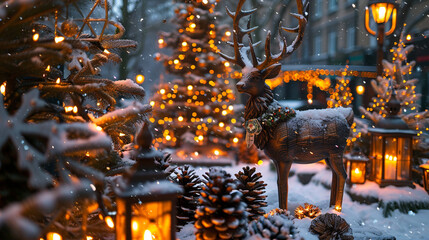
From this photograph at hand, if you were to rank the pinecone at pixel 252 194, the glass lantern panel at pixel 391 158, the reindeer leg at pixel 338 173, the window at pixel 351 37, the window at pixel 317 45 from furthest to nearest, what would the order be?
1. the window at pixel 317 45
2. the window at pixel 351 37
3. the glass lantern panel at pixel 391 158
4. the reindeer leg at pixel 338 173
5. the pinecone at pixel 252 194

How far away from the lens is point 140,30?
14211 millimetres

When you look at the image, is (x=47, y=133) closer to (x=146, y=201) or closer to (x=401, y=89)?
(x=146, y=201)

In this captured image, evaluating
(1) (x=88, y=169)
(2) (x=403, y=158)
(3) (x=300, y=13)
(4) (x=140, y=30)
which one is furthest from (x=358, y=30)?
(1) (x=88, y=169)

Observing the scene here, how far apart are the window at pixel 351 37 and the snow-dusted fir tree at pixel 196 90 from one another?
34.5ft

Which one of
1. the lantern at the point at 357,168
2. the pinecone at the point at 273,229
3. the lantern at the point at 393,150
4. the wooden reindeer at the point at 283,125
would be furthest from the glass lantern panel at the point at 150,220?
the lantern at the point at 393,150

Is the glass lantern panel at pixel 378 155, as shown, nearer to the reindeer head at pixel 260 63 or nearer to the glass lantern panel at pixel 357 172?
the glass lantern panel at pixel 357 172

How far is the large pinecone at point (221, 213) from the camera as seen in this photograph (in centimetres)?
194

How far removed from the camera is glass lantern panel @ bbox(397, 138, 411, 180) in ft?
17.2

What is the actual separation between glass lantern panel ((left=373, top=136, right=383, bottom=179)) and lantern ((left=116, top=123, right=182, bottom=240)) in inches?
189

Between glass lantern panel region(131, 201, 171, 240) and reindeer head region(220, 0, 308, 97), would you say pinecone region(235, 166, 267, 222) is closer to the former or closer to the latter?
glass lantern panel region(131, 201, 171, 240)

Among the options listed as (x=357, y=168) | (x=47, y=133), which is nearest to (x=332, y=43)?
(x=357, y=168)

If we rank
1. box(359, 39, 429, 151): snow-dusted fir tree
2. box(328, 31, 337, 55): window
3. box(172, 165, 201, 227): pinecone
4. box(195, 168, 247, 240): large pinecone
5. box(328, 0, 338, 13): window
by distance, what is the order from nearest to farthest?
1. box(195, 168, 247, 240): large pinecone
2. box(172, 165, 201, 227): pinecone
3. box(359, 39, 429, 151): snow-dusted fir tree
4. box(328, 0, 338, 13): window
5. box(328, 31, 337, 55): window

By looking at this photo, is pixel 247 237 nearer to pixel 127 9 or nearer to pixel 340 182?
pixel 340 182

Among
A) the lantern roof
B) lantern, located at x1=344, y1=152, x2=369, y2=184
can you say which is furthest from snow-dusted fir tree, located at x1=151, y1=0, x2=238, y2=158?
the lantern roof
